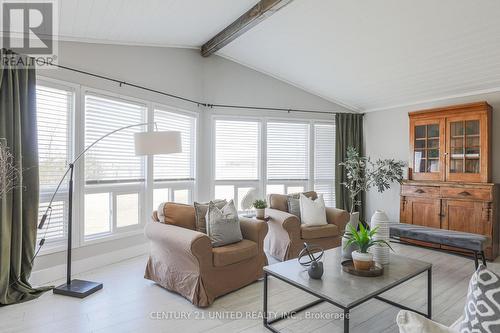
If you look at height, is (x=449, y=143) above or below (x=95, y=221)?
above

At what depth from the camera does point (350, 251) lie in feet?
8.43

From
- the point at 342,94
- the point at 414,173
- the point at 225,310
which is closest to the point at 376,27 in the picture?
the point at 342,94

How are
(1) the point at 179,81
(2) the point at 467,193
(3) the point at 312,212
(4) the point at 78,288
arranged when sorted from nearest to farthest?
(4) the point at 78,288 < (3) the point at 312,212 < (2) the point at 467,193 < (1) the point at 179,81

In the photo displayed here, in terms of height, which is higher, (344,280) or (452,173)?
(452,173)

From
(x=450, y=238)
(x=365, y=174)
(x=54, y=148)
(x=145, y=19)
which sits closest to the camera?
(x=54, y=148)

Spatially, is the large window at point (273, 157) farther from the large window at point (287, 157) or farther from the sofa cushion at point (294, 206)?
the sofa cushion at point (294, 206)

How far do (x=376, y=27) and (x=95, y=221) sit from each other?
408cm

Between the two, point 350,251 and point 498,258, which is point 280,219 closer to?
point 350,251

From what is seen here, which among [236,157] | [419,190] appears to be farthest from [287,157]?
[419,190]

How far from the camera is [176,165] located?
463 cm

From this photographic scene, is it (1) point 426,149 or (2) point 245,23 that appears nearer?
(2) point 245,23

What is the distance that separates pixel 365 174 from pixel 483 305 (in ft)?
16.1

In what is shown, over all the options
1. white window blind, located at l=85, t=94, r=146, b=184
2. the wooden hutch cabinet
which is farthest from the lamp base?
the wooden hutch cabinet

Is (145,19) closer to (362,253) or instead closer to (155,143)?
(155,143)
